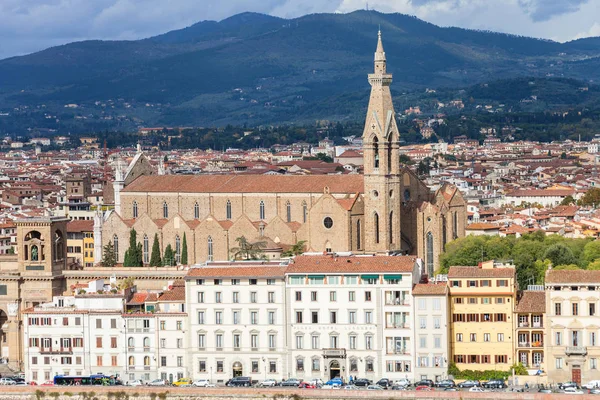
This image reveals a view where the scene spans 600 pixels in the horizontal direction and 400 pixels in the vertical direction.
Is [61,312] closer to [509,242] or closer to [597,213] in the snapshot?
[509,242]

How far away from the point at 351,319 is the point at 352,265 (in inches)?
74.3

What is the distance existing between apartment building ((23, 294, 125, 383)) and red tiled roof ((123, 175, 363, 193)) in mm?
22462

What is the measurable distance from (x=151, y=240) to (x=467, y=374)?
30.3 meters

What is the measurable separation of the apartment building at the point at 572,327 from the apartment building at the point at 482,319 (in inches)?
57.3

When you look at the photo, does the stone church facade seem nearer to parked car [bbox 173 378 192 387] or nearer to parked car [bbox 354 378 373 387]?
parked car [bbox 173 378 192 387]

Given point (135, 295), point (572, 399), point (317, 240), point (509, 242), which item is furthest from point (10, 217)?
point (572, 399)

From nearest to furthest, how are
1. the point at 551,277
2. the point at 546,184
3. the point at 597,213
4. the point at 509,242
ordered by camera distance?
the point at 551,277
the point at 509,242
the point at 597,213
the point at 546,184

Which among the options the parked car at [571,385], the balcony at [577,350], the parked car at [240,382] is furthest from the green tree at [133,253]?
the parked car at [571,385]

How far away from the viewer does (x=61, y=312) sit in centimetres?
5766

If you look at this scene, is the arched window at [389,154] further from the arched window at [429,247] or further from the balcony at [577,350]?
the balcony at [577,350]

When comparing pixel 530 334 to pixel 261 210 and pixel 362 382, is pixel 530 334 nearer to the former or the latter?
pixel 362 382

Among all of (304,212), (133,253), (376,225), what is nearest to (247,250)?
(376,225)

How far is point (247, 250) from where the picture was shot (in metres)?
71.3

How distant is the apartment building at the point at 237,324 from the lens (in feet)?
183
